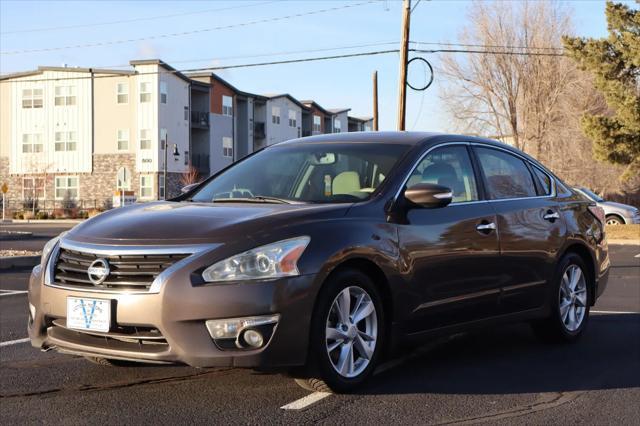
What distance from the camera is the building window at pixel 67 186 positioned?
5844cm

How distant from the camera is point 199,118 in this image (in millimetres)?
61812

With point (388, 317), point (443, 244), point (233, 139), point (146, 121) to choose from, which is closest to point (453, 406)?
point (388, 317)

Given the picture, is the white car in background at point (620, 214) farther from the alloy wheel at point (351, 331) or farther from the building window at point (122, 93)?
the building window at point (122, 93)

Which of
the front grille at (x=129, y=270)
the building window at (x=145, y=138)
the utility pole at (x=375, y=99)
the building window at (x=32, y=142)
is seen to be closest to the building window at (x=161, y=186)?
the building window at (x=145, y=138)

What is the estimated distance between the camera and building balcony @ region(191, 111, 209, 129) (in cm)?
6151

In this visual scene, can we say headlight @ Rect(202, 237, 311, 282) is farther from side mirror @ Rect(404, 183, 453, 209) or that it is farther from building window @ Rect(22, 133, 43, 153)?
building window @ Rect(22, 133, 43, 153)

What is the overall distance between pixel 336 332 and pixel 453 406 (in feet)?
2.64

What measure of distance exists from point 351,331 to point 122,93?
53798 mm

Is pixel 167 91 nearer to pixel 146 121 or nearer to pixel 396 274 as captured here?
pixel 146 121

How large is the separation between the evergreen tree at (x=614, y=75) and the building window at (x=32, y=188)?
41712 millimetres

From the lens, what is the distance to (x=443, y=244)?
18.7ft

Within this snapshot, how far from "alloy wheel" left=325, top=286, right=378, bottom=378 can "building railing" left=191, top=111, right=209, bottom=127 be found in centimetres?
5748

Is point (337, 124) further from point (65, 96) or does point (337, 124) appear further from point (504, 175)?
point (504, 175)

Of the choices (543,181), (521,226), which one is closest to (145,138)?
(543,181)
